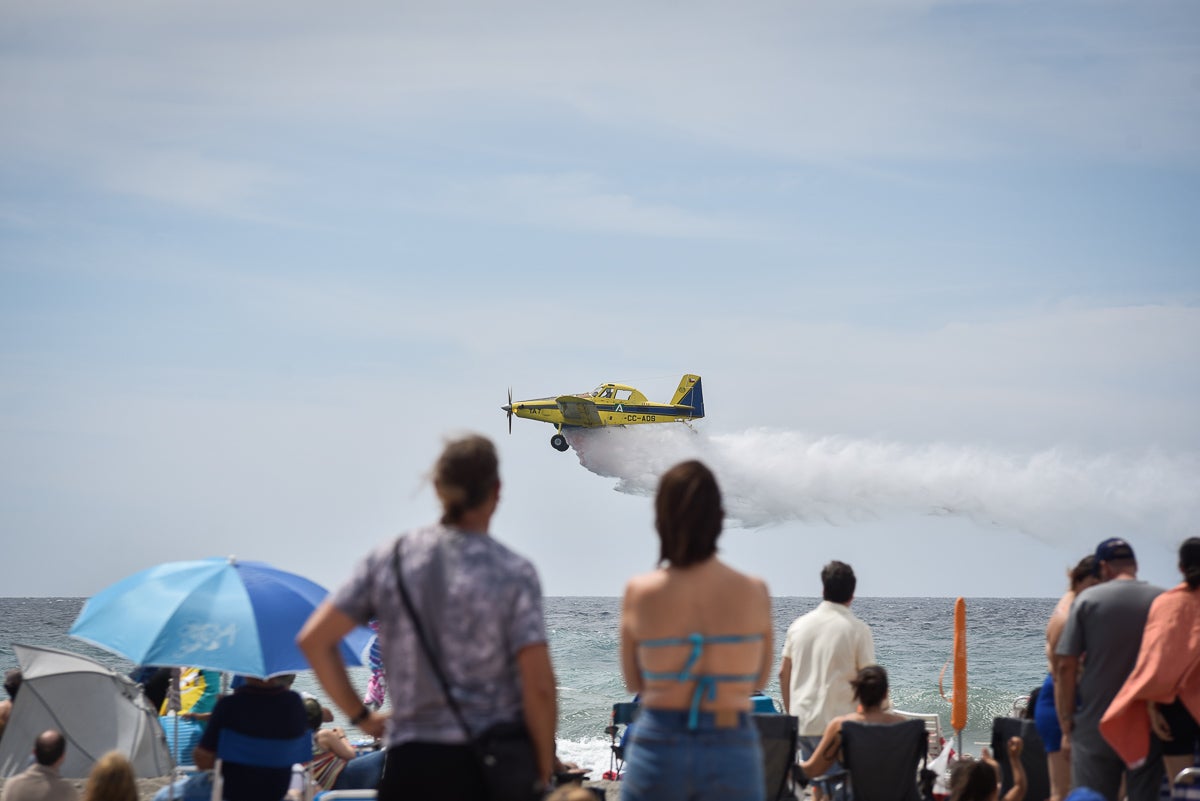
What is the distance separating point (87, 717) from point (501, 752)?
4.37 meters

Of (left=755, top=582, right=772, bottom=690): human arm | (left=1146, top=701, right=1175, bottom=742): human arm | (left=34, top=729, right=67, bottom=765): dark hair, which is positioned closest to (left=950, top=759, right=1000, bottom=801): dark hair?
(left=1146, top=701, right=1175, bottom=742): human arm

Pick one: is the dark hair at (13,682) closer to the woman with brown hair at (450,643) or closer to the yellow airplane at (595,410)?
the woman with brown hair at (450,643)

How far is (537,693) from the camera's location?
3338 millimetres

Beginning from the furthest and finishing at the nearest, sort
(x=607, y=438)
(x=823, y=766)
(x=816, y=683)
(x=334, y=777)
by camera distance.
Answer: (x=607, y=438), (x=334, y=777), (x=816, y=683), (x=823, y=766)

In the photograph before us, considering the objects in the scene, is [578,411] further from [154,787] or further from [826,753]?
[826,753]

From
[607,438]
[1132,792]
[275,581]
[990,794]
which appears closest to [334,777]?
[275,581]

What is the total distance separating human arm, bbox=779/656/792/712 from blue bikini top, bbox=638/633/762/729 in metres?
3.13

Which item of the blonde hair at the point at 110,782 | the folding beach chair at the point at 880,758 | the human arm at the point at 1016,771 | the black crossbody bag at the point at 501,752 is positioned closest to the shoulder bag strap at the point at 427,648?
the black crossbody bag at the point at 501,752

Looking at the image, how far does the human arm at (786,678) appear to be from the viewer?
6648 millimetres

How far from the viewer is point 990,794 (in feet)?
18.0

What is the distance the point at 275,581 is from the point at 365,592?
236cm

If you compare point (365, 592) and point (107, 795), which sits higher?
point (365, 592)

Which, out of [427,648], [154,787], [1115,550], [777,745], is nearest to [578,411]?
[154,787]

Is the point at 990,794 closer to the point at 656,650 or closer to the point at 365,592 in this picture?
the point at 656,650
